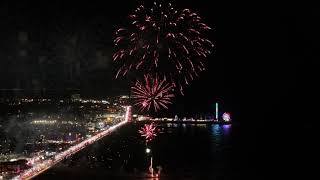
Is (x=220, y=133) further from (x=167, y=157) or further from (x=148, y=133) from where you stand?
(x=148, y=133)

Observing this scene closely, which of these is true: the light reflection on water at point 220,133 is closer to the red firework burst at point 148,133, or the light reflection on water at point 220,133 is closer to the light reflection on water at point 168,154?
the light reflection on water at point 168,154

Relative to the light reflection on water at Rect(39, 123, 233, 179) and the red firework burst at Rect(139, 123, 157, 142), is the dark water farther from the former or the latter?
the red firework burst at Rect(139, 123, 157, 142)

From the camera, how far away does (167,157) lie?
1703 inches

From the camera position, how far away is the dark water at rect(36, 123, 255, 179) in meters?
34.4

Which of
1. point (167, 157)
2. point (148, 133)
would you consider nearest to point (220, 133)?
point (167, 157)

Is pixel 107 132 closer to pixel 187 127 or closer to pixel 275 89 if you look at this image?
pixel 187 127

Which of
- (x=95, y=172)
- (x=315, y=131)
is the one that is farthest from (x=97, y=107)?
(x=95, y=172)

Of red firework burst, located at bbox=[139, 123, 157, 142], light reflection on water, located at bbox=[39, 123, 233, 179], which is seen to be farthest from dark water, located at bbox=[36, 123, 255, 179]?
red firework burst, located at bbox=[139, 123, 157, 142]

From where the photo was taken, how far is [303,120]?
9050 cm

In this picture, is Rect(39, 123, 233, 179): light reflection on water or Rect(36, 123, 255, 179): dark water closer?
Rect(36, 123, 255, 179): dark water

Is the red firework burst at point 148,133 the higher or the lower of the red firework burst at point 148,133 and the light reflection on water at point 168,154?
the higher

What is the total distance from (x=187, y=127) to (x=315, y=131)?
816 inches

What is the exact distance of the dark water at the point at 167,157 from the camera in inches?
1353

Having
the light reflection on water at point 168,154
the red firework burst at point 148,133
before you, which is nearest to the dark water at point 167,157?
the light reflection on water at point 168,154
